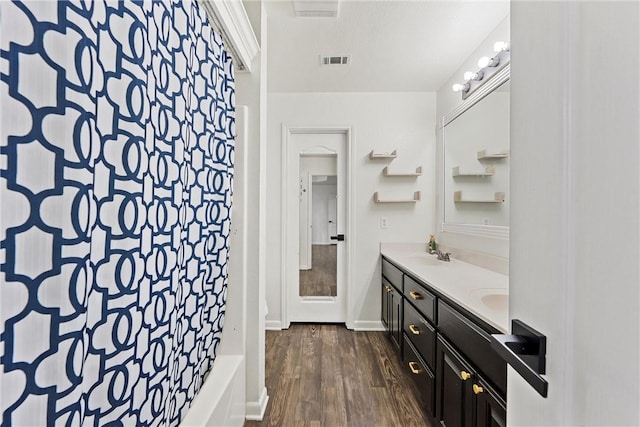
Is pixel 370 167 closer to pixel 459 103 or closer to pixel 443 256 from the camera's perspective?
pixel 459 103

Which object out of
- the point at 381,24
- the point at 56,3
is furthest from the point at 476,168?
the point at 56,3

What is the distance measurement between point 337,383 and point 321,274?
1.44 meters

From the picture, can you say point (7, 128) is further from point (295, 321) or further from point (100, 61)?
point (295, 321)

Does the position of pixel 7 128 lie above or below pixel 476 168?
below

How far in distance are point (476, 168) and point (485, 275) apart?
2.80ft

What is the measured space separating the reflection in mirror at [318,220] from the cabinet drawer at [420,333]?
132 cm

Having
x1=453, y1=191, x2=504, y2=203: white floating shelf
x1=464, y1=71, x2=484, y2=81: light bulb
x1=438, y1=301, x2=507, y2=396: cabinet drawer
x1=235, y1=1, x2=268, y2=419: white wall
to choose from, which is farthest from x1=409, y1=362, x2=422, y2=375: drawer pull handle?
x1=464, y1=71, x2=484, y2=81: light bulb

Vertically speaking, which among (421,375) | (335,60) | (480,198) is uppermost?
(335,60)

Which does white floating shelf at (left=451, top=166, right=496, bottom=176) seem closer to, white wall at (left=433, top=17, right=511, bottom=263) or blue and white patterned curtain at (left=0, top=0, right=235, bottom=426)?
white wall at (left=433, top=17, right=511, bottom=263)

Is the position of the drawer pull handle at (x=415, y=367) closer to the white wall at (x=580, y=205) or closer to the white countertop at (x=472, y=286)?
the white countertop at (x=472, y=286)

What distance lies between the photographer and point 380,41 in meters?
2.46

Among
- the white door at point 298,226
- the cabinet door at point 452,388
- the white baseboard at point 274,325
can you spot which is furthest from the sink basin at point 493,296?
the white baseboard at point 274,325

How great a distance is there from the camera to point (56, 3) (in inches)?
20.4

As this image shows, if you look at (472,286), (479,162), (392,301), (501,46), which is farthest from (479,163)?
(392,301)
